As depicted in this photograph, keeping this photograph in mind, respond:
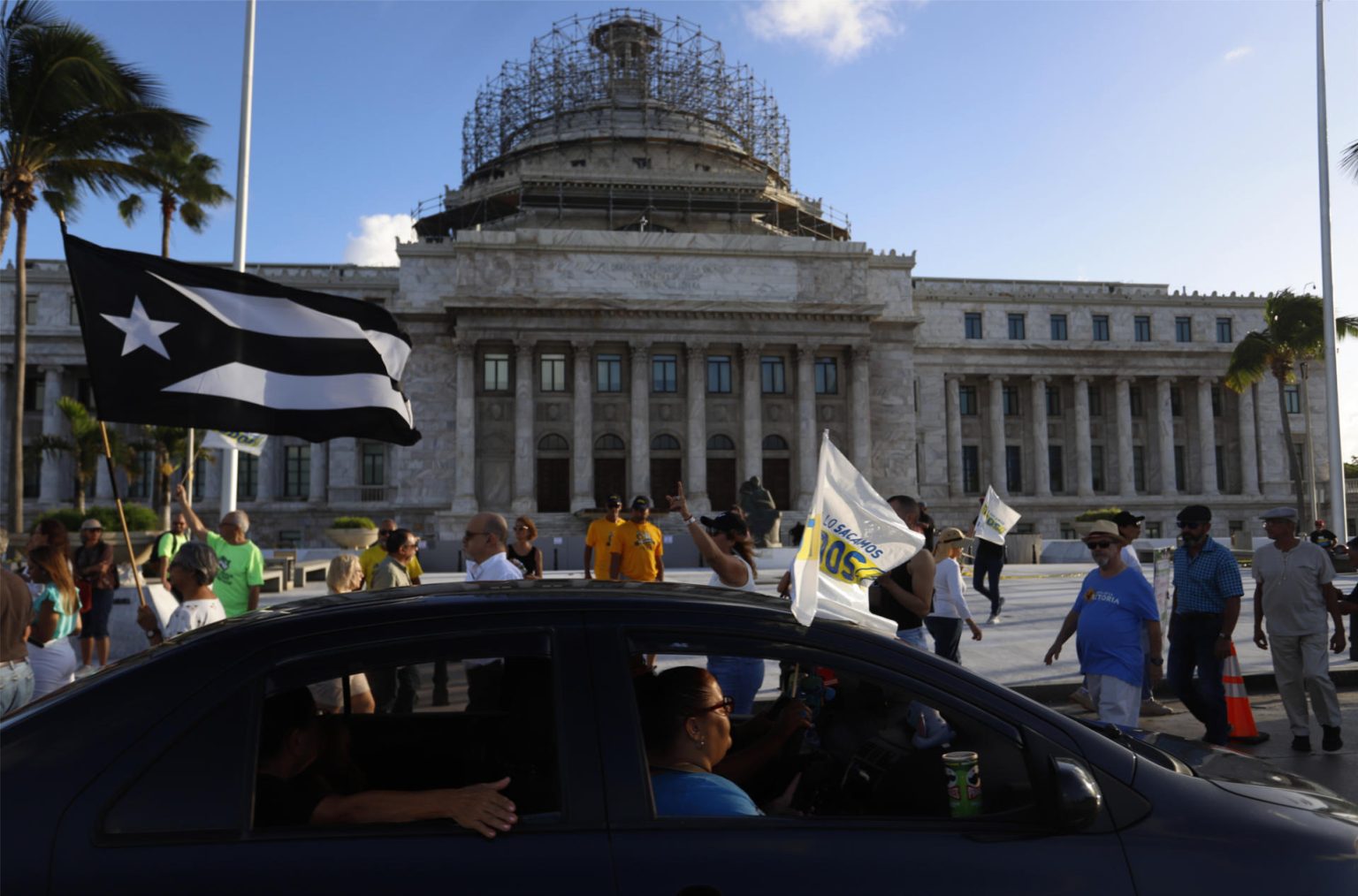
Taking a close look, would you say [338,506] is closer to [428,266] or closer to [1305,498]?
[428,266]

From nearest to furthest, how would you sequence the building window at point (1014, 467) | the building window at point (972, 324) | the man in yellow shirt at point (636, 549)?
the man in yellow shirt at point (636, 549)
the building window at point (972, 324)
the building window at point (1014, 467)

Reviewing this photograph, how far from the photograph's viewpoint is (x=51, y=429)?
46.2 meters

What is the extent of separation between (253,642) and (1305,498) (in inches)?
2359

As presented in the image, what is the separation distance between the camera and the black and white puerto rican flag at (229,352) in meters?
5.66

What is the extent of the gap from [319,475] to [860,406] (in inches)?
1077

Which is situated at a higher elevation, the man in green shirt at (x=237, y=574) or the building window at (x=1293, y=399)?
the building window at (x=1293, y=399)

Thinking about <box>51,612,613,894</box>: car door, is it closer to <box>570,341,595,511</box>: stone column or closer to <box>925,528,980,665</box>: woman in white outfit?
<box>925,528,980,665</box>: woman in white outfit

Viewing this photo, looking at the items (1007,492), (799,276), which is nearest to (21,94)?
(799,276)

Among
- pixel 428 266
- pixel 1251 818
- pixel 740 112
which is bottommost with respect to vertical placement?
pixel 1251 818

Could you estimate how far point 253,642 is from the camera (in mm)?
2426

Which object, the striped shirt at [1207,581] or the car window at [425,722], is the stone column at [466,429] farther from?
the car window at [425,722]

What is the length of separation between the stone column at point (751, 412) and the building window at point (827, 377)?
3533 mm

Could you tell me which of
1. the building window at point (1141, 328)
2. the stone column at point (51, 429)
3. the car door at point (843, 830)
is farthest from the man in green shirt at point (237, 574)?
the building window at point (1141, 328)

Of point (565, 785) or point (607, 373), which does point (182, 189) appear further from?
point (565, 785)
